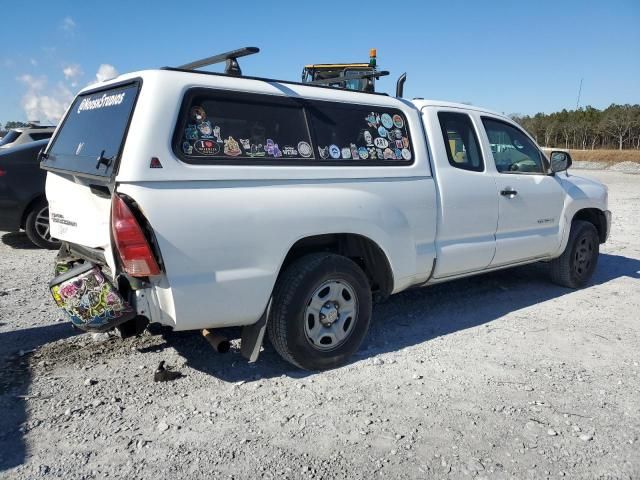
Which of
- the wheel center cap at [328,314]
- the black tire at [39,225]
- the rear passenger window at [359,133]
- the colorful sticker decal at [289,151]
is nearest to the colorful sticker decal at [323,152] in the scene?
the rear passenger window at [359,133]

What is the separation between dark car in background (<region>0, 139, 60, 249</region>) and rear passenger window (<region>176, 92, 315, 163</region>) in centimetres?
475

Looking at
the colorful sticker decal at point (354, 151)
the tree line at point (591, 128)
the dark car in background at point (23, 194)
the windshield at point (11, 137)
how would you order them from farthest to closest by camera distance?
1. the tree line at point (591, 128)
2. the windshield at point (11, 137)
3. the dark car in background at point (23, 194)
4. the colorful sticker decal at point (354, 151)

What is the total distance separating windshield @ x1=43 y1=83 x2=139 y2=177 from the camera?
2926mm

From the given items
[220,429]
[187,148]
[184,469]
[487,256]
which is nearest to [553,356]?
[487,256]

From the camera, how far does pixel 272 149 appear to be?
324cm

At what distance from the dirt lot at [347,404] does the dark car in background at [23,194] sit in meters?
2.51

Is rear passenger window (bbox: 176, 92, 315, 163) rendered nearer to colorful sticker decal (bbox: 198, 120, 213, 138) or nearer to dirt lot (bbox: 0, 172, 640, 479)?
colorful sticker decal (bbox: 198, 120, 213, 138)

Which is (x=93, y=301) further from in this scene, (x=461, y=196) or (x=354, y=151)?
(x=461, y=196)

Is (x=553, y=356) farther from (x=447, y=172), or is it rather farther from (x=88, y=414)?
(x=88, y=414)

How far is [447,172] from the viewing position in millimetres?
4156

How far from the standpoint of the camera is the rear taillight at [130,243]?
106 inches

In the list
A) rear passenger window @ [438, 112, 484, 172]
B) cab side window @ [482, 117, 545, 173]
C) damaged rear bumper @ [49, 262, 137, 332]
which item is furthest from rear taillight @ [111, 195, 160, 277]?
cab side window @ [482, 117, 545, 173]

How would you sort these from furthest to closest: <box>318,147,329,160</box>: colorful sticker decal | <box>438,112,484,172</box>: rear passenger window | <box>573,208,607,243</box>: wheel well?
<box>573,208,607,243</box>: wheel well < <box>438,112,484,172</box>: rear passenger window < <box>318,147,329,160</box>: colorful sticker decal

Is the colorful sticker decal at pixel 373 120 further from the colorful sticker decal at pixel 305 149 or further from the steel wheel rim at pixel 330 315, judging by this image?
the steel wheel rim at pixel 330 315
